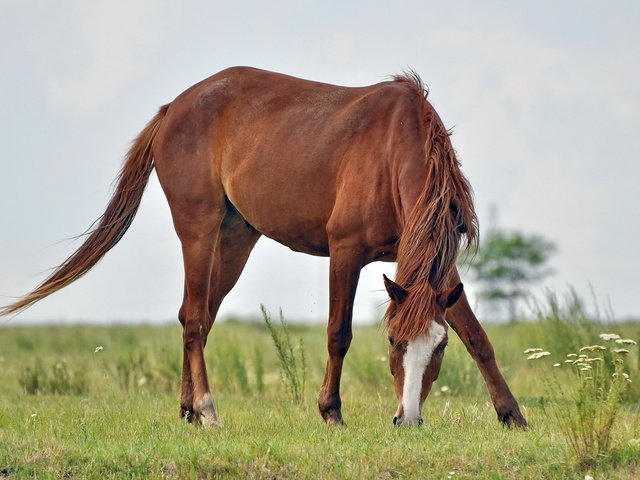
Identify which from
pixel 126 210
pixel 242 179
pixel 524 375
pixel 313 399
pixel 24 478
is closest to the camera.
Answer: pixel 24 478

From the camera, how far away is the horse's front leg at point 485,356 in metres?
8.24

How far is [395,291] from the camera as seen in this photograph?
708cm

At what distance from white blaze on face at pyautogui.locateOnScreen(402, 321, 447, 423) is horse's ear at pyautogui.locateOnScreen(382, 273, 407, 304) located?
0.32 m

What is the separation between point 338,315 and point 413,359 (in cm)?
132

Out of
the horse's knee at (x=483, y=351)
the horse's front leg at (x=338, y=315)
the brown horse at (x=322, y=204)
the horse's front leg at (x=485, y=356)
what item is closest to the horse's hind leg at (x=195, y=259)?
the brown horse at (x=322, y=204)

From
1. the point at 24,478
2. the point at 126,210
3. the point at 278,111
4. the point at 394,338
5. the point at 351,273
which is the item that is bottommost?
the point at 24,478

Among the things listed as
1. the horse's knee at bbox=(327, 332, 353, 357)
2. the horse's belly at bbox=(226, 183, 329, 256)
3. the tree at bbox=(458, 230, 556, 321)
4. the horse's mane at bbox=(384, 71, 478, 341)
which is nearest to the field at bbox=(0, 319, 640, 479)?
the horse's knee at bbox=(327, 332, 353, 357)

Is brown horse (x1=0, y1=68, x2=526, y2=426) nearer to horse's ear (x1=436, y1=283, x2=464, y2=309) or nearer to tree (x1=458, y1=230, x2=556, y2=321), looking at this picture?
horse's ear (x1=436, y1=283, x2=464, y2=309)

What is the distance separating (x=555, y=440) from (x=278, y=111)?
372cm

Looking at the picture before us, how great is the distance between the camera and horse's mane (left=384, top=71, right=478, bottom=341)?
22.9 ft

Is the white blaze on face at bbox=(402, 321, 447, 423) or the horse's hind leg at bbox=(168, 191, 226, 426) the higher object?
the horse's hind leg at bbox=(168, 191, 226, 426)

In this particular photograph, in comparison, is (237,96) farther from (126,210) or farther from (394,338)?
(394,338)

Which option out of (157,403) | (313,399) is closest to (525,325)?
(313,399)

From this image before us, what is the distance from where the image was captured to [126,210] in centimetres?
986
